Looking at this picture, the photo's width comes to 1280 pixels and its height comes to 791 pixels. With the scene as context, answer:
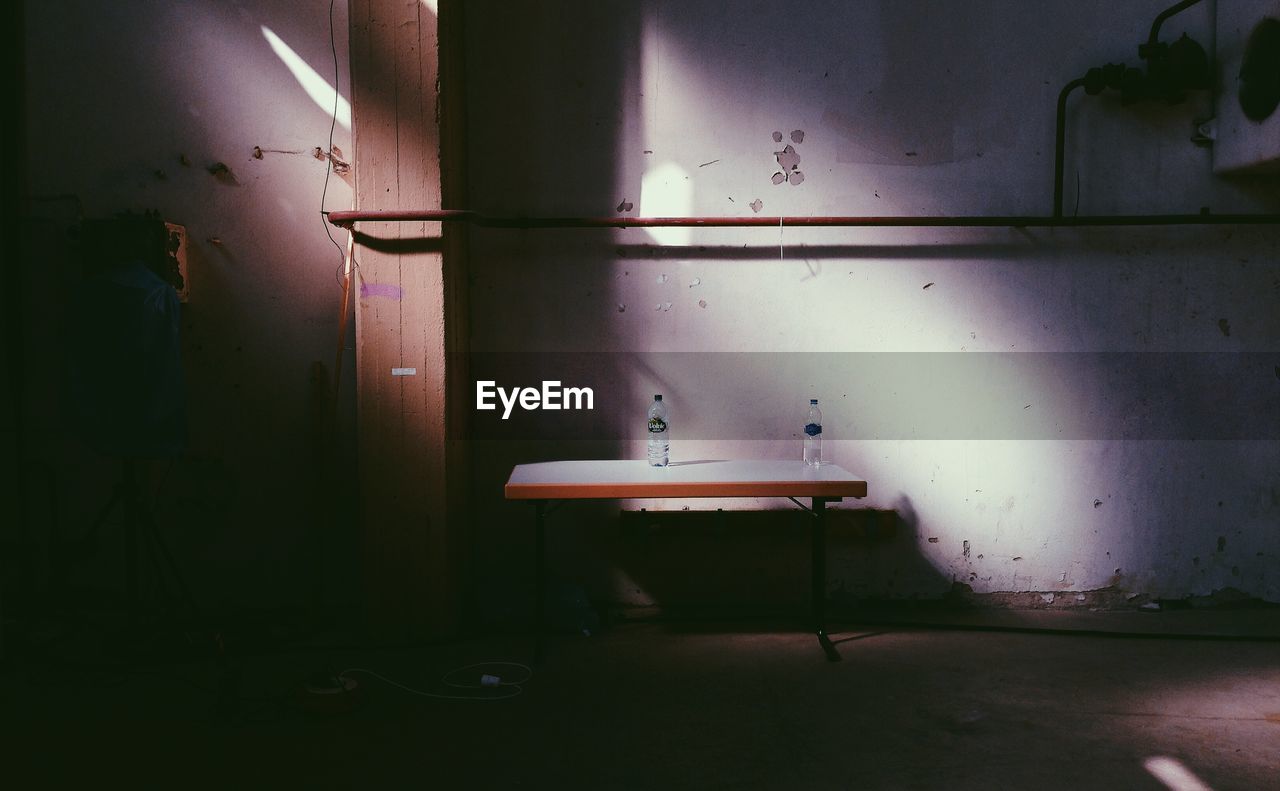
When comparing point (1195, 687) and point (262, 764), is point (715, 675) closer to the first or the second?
point (262, 764)

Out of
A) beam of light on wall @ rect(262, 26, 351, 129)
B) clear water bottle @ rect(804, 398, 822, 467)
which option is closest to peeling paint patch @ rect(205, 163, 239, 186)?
beam of light on wall @ rect(262, 26, 351, 129)

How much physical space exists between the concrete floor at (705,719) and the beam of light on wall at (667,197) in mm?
1753

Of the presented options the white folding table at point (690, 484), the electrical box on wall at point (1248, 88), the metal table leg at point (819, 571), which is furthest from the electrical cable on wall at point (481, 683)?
the electrical box on wall at point (1248, 88)

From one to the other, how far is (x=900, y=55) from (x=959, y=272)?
1006 mm

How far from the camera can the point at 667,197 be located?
142 inches

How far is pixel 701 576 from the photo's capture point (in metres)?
3.64

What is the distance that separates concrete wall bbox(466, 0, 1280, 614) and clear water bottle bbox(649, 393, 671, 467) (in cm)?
11

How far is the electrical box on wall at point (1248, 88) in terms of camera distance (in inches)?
129

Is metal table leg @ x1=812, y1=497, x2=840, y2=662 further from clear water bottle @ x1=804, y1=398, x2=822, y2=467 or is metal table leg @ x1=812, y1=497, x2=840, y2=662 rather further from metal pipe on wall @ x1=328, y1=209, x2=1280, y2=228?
metal pipe on wall @ x1=328, y1=209, x2=1280, y2=228

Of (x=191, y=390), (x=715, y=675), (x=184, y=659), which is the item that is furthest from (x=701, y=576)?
(x=191, y=390)

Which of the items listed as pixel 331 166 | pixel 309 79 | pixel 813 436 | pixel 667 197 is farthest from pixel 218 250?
pixel 813 436

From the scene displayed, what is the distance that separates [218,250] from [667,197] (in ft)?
6.49

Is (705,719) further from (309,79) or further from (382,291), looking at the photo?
(309,79)

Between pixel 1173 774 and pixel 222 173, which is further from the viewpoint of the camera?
pixel 222 173
